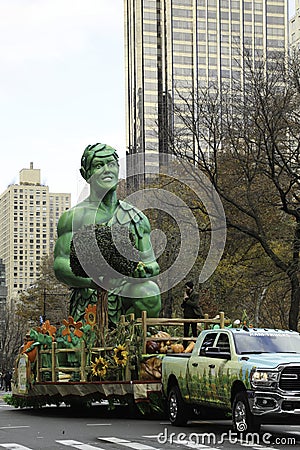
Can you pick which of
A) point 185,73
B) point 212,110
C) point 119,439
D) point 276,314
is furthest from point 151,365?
point 185,73

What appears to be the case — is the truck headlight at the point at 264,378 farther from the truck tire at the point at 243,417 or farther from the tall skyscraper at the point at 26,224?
the tall skyscraper at the point at 26,224

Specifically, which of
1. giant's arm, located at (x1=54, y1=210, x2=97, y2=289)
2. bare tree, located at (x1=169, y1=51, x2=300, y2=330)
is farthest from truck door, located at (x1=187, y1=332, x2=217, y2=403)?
bare tree, located at (x1=169, y1=51, x2=300, y2=330)

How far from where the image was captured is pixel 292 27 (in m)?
128

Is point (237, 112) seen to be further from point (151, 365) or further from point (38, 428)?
point (38, 428)

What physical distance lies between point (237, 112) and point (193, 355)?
18.0m

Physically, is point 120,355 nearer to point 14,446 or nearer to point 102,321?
point 102,321

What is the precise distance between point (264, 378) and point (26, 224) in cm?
13657

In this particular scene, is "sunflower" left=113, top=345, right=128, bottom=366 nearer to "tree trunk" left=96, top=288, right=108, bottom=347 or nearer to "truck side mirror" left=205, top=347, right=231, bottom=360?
"tree trunk" left=96, top=288, right=108, bottom=347

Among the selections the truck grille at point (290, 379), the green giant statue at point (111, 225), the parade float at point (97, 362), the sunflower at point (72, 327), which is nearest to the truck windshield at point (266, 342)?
the truck grille at point (290, 379)

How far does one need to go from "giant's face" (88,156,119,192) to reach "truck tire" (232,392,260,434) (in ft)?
31.8

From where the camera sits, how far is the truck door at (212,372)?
14.2 m

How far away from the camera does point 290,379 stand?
13.2 m

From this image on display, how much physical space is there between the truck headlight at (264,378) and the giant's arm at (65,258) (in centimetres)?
860

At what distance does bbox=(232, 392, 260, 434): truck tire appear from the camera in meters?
13.3
